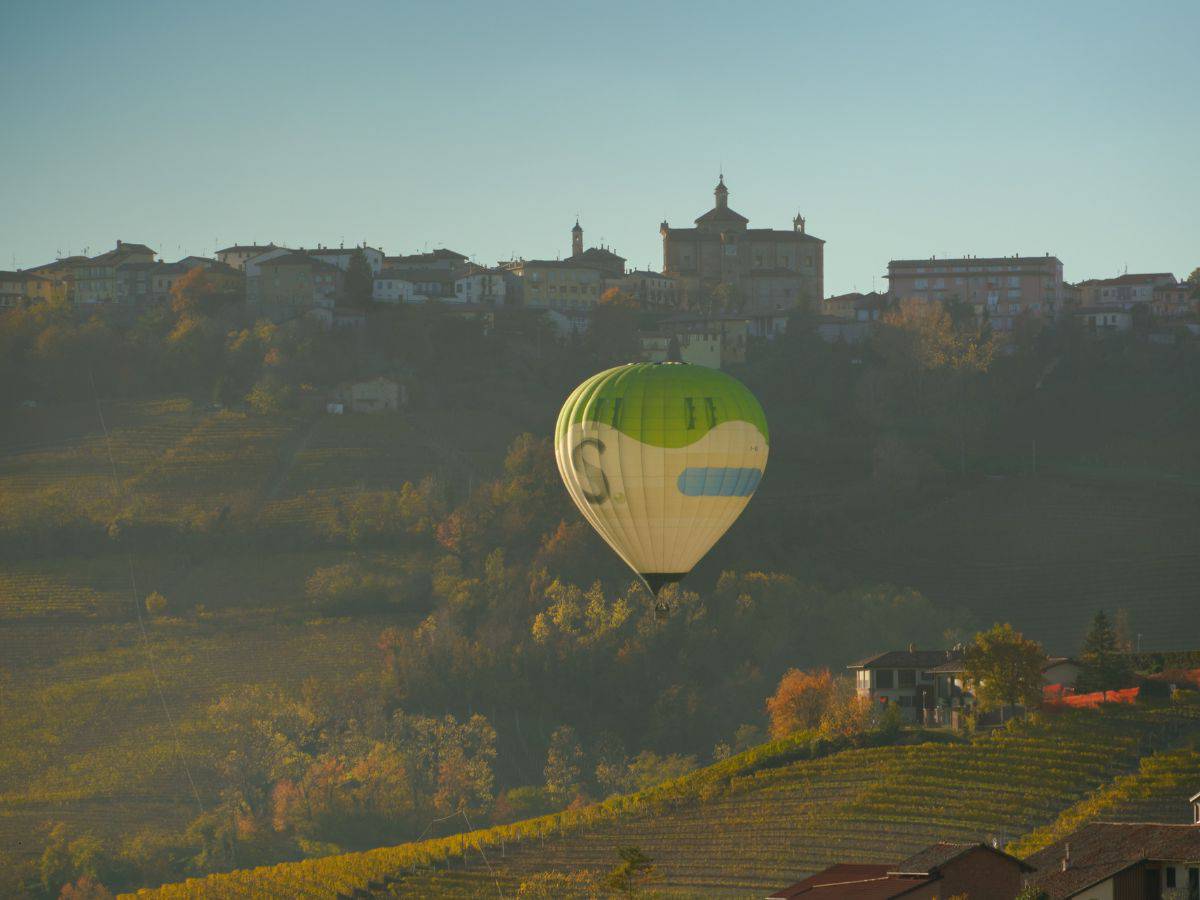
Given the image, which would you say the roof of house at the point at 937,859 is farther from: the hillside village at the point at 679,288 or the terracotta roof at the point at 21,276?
the terracotta roof at the point at 21,276

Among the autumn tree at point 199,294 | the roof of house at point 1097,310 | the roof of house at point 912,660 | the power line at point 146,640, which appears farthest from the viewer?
the roof of house at point 1097,310

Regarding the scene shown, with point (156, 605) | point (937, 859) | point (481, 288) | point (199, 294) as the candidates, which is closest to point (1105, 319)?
point (481, 288)

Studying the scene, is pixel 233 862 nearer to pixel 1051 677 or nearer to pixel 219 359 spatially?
pixel 1051 677

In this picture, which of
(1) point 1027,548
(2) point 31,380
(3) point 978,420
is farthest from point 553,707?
(2) point 31,380

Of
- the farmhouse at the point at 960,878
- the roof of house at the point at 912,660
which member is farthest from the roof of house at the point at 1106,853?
the roof of house at the point at 912,660

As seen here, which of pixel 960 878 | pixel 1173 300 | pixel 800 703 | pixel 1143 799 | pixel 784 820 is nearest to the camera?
pixel 960 878

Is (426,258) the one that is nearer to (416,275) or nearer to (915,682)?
(416,275)

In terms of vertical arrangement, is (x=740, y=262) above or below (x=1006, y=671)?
above
